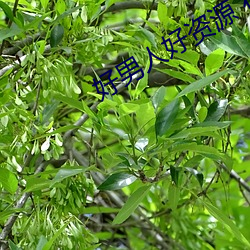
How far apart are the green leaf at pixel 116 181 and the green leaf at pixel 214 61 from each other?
17cm

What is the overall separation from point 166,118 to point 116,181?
0.10 metres

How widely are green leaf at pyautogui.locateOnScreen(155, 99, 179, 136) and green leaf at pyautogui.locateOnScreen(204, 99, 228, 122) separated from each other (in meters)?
0.09

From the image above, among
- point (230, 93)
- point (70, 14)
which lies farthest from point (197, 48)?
point (70, 14)

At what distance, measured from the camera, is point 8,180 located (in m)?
0.78

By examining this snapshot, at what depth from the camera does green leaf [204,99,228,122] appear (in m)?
0.82

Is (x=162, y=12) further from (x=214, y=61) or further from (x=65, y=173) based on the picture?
(x=65, y=173)

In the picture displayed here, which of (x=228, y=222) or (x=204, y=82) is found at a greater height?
(x=204, y=82)

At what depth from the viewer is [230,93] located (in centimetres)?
93

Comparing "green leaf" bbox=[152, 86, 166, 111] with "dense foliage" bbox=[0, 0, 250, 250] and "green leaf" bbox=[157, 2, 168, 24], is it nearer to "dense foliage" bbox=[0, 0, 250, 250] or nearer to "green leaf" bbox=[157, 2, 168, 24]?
"dense foliage" bbox=[0, 0, 250, 250]

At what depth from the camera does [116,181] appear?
0.78 m

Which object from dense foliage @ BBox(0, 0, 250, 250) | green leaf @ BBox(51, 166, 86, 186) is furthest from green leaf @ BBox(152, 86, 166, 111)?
green leaf @ BBox(51, 166, 86, 186)

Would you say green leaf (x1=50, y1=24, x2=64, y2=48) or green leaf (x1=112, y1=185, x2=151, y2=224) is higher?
green leaf (x1=50, y1=24, x2=64, y2=48)

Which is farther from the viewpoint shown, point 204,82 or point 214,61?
point 214,61

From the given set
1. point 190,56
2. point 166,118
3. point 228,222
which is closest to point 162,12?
point 190,56
